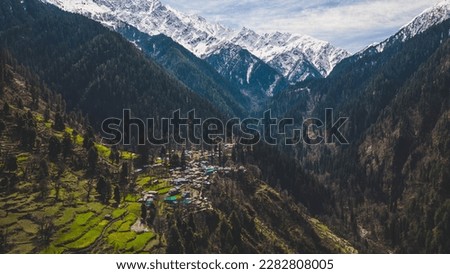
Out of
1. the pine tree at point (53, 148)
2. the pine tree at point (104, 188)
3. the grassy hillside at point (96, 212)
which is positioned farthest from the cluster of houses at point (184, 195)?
the pine tree at point (53, 148)

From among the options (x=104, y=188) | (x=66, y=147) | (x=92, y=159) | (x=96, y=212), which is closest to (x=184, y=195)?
(x=104, y=188)

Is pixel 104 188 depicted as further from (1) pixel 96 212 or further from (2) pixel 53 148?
(2) pixel 53 148

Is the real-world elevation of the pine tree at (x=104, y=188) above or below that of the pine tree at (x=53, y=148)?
below

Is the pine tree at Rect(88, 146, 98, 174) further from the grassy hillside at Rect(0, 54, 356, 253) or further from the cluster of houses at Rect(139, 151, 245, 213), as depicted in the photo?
the cluster of houses at Rect(139, 151, 245, 213)

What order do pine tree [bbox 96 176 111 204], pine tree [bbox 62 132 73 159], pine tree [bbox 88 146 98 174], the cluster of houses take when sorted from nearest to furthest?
pine tree [bbox 96 176 111 204] < the cluster of houses < pine tree [bbox 62 132 73 159] < pine tree [bbox 88 146 98 174]

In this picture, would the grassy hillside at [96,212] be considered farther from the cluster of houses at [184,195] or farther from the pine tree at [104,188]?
the cluster of houses at [184,195]

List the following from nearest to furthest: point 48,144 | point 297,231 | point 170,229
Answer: point 170,229 → point 48,144 → point 297,231

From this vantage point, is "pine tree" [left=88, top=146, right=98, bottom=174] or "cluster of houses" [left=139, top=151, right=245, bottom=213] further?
"pine tree" [left=88, top=146, right=98, bottom=174]

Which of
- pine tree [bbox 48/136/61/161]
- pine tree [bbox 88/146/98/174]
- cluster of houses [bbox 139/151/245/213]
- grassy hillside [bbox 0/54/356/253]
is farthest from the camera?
pine tree [bbox 88/146/98/174]

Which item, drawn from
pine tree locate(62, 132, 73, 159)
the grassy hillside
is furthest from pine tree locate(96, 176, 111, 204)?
pine tree locate(62, 132, 73, 159)
